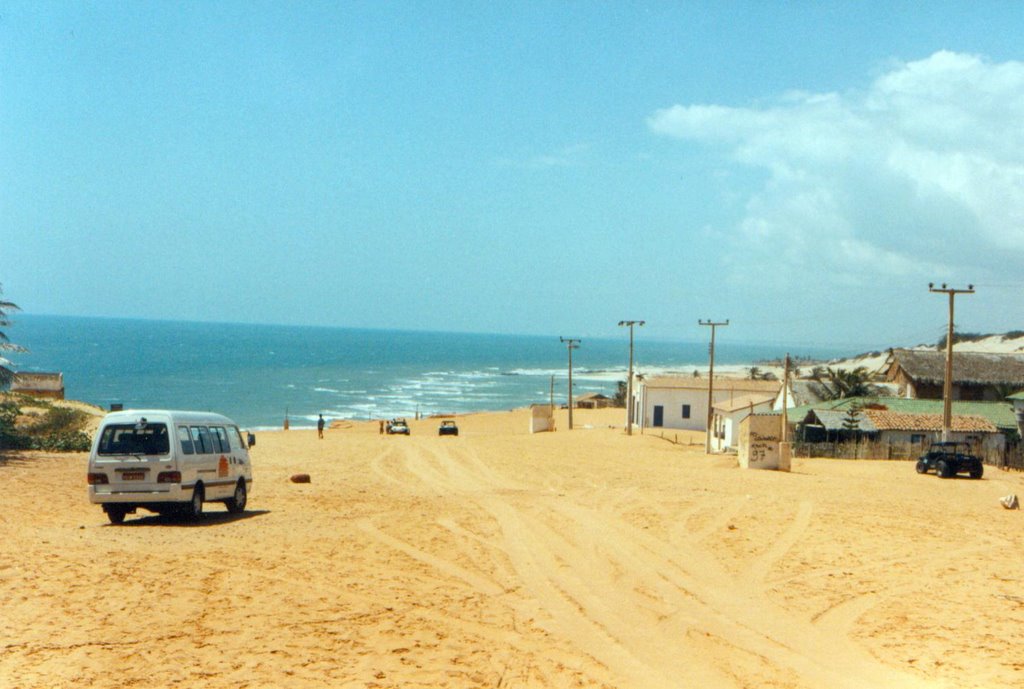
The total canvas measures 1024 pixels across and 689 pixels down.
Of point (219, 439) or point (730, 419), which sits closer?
point (219, 439)

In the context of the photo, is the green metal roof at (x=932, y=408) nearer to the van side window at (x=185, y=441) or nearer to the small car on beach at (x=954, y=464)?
the small car on beach at (x=954, y=464)

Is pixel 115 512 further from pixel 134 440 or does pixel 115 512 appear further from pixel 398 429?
pixel 398 429

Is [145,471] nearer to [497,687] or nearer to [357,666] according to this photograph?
[357,666]

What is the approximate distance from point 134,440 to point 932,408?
45057 mm

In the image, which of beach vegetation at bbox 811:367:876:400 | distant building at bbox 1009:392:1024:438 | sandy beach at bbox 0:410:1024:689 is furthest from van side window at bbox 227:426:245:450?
beach vegetation at bbox 811:367:876:400

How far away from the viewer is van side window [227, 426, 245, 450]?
1930 centimetres

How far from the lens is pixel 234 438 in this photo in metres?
19.6

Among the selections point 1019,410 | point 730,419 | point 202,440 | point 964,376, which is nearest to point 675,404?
point 730,419

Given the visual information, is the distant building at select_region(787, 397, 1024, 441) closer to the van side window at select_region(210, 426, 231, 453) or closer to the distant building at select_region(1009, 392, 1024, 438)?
the distant building at select_region(1009, 392, 1024, 438)

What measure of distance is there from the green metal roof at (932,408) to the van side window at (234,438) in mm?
35491

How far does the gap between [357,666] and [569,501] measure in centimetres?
1291

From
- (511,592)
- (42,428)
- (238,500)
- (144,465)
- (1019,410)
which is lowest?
(42,428)

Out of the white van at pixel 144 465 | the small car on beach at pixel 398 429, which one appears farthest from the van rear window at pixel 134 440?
the small car on beach at pixel 398 429

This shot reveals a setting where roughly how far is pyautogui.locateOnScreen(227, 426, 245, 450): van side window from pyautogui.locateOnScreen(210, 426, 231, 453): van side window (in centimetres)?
21
